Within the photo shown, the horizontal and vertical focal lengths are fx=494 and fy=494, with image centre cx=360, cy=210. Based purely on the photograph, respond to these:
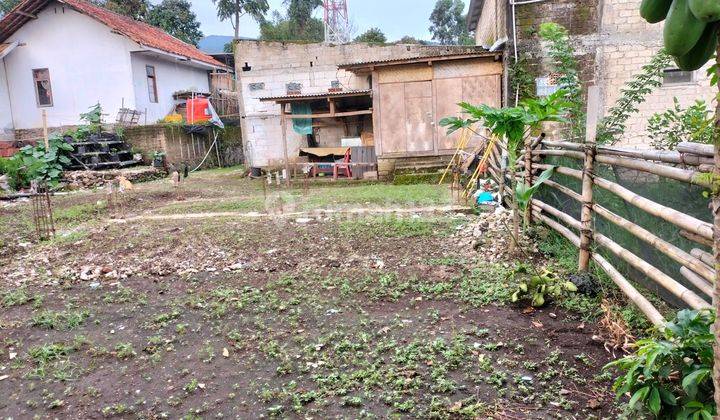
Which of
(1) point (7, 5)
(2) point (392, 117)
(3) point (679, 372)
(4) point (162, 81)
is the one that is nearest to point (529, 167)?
(3) point (679, 372)

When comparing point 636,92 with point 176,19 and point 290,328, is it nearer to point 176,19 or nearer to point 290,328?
point 290,328

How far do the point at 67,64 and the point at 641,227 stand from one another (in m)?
20.7

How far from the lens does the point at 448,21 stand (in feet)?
125

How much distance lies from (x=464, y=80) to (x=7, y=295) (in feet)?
34.9

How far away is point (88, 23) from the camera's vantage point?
18094 mm

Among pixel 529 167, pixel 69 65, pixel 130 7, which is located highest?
pixel 130 7

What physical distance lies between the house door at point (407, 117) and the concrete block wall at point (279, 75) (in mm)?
2348

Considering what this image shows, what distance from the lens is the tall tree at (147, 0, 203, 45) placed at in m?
28.1

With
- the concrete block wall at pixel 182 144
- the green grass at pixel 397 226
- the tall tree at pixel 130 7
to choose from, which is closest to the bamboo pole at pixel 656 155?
the green grass at pixel 397 226

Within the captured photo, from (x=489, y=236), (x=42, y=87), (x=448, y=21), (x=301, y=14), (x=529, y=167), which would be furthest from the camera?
(x=448, y=21)

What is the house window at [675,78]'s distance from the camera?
34.5ft

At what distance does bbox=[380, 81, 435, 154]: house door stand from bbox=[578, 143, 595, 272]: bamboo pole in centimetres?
892

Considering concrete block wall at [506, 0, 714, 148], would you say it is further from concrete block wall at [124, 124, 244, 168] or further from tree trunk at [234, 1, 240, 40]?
tree trunk at [234, 1, 240, 40]

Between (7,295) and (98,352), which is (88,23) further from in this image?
(98,352)
